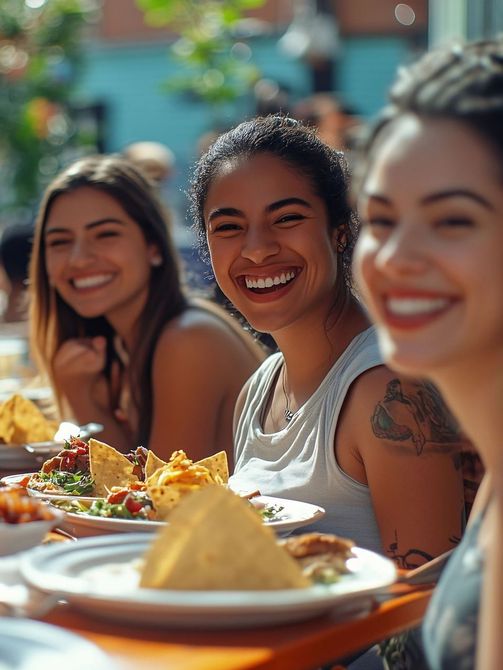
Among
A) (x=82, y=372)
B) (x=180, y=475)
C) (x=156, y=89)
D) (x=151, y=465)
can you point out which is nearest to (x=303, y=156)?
(x=151, y=465)

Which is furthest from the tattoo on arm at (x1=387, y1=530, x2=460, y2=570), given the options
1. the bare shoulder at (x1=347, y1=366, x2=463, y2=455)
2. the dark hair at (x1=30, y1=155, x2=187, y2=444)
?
the dark hair at (x1=30, y1=155, x2=187, y2=444)

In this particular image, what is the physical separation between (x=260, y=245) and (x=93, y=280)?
1579 mm

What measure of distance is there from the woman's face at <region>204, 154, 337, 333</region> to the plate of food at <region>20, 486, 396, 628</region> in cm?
117

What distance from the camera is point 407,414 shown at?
225cm

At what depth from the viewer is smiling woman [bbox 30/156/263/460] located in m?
→ 3.68

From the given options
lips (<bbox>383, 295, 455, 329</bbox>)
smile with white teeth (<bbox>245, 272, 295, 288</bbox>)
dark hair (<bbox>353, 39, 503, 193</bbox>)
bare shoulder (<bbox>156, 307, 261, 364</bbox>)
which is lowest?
bare shoulder (<bbox>156, 307, 261, 364</bbox>)

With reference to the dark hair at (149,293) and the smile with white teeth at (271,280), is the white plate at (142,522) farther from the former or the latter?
the dark hair at (149,293)

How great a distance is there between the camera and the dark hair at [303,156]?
9.02ft

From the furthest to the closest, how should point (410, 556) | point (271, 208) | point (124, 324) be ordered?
1. point (124, 324)
2. point (271, 208)
3. point (410, 556)

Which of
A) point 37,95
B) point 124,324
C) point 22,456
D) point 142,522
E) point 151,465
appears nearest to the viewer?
point 142,522

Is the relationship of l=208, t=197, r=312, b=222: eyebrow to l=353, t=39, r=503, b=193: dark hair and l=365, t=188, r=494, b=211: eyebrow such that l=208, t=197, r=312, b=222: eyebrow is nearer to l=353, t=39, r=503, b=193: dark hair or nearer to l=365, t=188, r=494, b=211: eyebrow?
l=353, t=39, r=503, b=193: dark hair

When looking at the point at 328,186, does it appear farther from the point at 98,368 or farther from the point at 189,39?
the point at 189,39

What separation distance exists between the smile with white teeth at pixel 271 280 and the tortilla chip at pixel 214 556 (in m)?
1.23

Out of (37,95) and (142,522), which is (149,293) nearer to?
(142,522)
